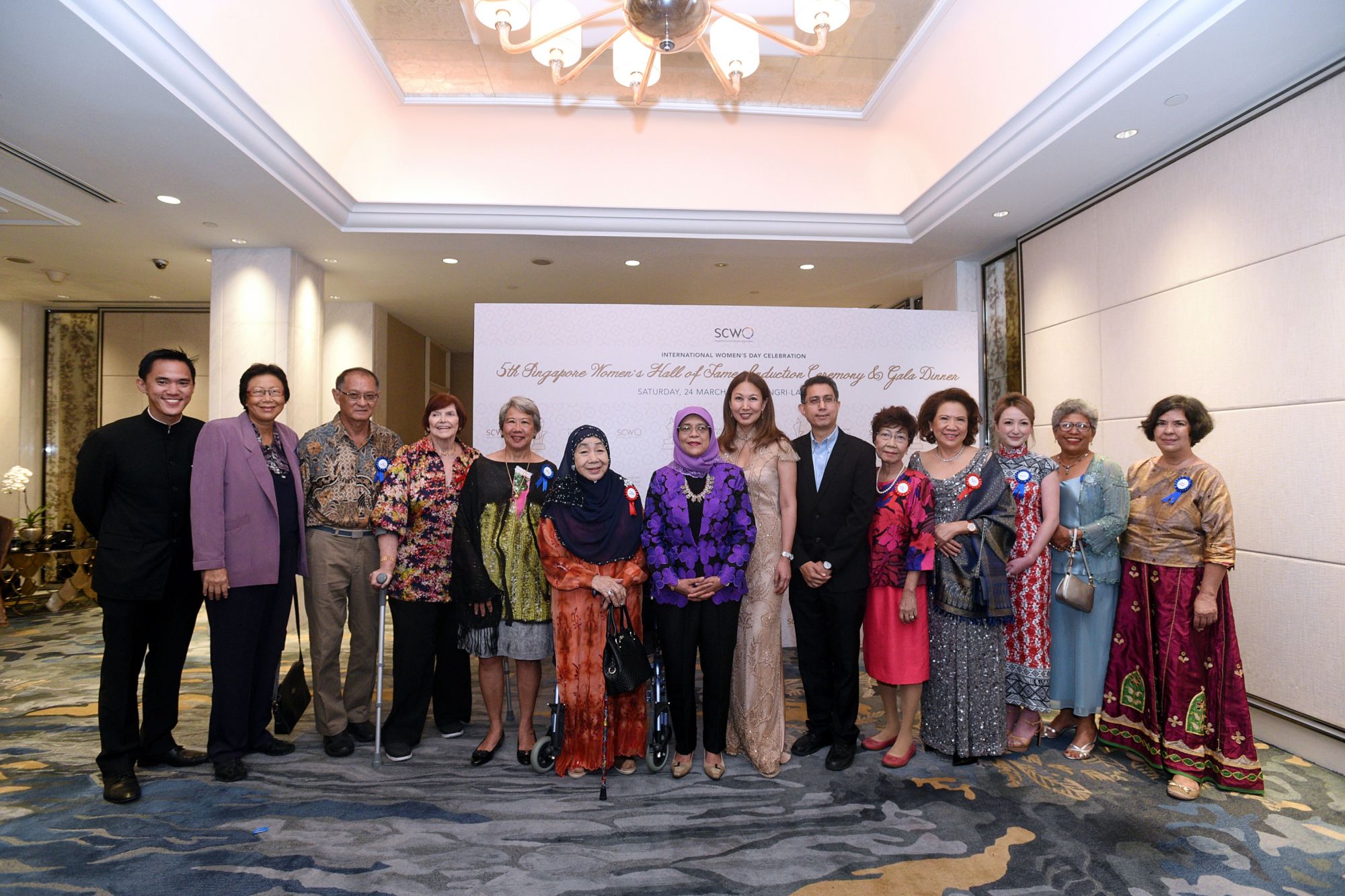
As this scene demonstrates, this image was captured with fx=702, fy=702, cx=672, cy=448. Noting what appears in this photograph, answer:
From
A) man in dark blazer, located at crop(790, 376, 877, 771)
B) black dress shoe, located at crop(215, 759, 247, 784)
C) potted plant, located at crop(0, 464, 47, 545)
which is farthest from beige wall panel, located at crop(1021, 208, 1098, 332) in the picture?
potted plant, located at crop(0, 464, 47, 545)

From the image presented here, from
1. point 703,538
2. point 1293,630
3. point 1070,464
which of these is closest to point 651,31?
point 703,538

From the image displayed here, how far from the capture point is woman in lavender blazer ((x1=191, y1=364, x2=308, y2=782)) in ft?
9.44

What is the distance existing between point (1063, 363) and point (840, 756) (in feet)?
11.6

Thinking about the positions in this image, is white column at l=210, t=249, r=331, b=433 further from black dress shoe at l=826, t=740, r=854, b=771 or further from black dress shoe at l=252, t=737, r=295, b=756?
black dress shoe at l=826, t=740, r=854, b=771

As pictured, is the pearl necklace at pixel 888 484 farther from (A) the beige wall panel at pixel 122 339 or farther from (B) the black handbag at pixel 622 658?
(A) the beige wall panel at pixel 122 339

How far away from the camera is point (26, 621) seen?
6.08 meters

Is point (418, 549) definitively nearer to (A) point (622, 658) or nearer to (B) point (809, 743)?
(A) point (622, 658)

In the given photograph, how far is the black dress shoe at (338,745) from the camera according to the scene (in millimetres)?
3211

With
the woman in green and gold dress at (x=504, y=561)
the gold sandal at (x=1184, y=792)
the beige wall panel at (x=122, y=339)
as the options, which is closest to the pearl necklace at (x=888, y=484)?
the woman in green and gold dress at (x=504, y=561)

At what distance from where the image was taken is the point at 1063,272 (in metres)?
5.05

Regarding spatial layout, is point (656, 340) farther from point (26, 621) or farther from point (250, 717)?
point (26, 621)

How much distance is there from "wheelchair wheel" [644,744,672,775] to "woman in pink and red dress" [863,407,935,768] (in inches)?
38.1

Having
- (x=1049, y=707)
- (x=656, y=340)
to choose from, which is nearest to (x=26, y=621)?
(x=656, y=340)

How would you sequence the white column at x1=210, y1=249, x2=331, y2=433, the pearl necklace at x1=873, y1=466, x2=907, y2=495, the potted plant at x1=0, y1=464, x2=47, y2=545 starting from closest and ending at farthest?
the pearl necklace at x1=873, y1=466, x2=907, y2=495 < the white column at x1=210, y1=249, x2=331, y2=433 < the potted plant at x1=0, y1=464, x2=47, y2=545
